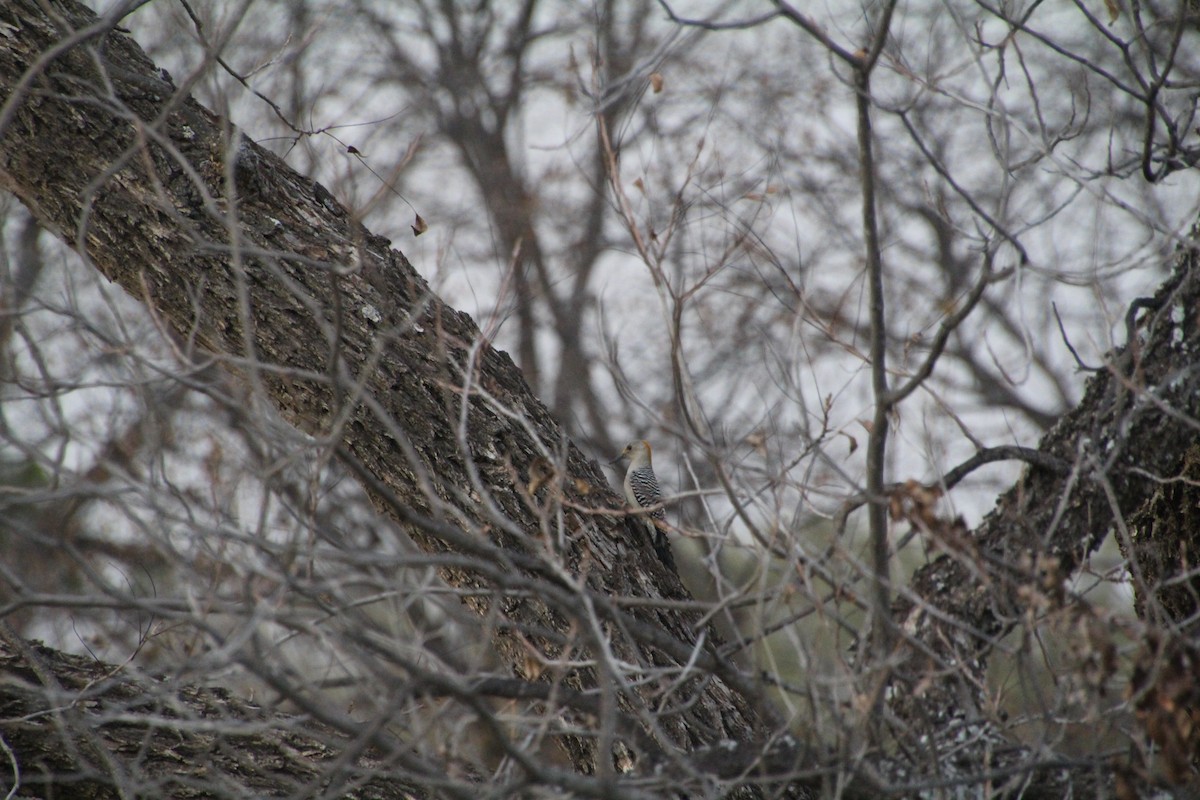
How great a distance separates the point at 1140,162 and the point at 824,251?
6601 millimetres

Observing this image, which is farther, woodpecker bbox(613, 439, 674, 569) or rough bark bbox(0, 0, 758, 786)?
woodpecker bbox(613, 439, 674, 569)

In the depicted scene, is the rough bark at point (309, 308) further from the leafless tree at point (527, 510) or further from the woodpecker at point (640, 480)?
the woodpecker at point (640, 480)

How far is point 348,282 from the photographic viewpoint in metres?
3.54

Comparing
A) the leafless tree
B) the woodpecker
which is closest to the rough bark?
the leafless tree

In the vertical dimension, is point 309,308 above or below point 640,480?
below

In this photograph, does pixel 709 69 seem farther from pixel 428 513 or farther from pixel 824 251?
pixel 428 513

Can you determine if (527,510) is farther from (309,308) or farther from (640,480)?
(640,480)

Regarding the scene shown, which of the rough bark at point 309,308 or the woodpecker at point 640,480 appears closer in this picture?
the rough bark at point 309,308

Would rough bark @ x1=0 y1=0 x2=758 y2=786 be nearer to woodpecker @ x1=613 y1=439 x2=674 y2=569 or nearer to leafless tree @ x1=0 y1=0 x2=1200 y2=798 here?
leafless tree @ x1=0 y1=0 x2=1200 y2=798

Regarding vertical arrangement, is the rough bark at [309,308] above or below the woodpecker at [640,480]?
below

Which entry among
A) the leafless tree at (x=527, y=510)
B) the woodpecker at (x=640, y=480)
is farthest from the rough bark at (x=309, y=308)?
the woodpecker at (x=640, y=480)

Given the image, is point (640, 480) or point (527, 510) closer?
point (527, 510)

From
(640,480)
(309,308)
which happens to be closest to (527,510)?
(309,308)

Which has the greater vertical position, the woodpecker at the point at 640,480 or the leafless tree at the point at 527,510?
Answer: the woodpecker at the point at 640,480
